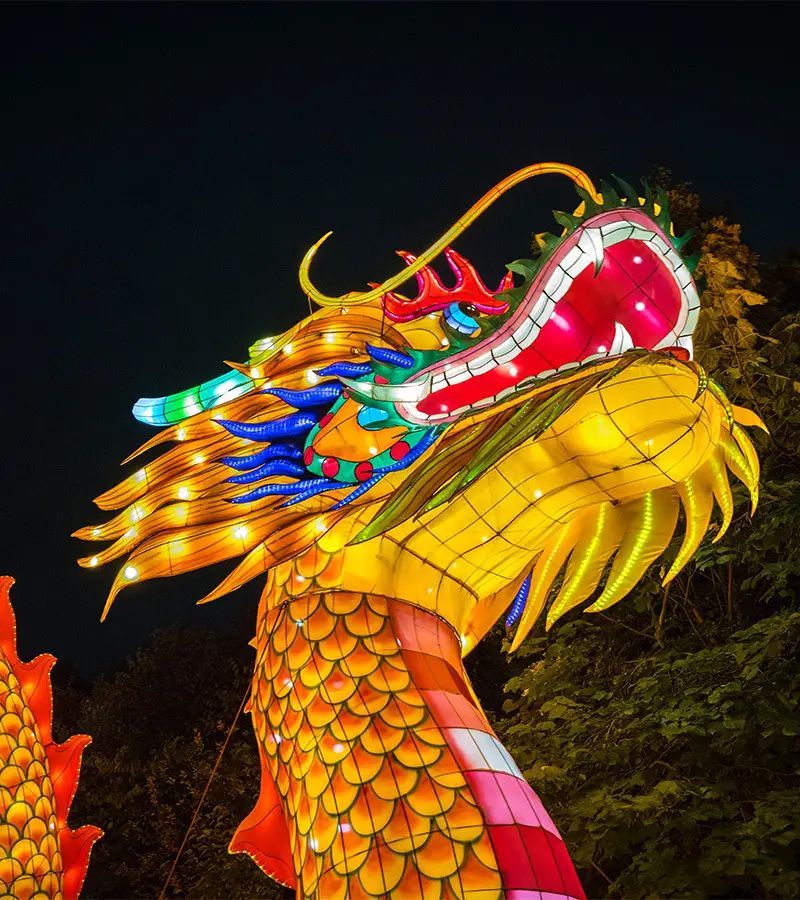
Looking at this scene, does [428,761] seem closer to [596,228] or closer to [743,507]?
[596,228]

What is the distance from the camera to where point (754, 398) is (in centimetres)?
638

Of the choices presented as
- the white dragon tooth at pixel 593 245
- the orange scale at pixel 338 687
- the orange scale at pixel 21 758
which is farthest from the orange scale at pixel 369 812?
the white dragon tooth at pixel 593 245

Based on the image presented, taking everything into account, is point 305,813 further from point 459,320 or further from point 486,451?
point 459,320

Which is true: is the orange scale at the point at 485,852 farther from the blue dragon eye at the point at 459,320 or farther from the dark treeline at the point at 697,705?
the dark treeline at the point at 697,705

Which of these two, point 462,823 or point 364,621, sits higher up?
point 364,621

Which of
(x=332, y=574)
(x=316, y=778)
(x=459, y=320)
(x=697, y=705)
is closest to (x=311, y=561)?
(x=332, y=574)

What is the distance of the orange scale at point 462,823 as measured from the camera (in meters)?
2.19

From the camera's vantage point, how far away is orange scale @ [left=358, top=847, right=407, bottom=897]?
2180 mm

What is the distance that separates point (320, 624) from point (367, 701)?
24cm

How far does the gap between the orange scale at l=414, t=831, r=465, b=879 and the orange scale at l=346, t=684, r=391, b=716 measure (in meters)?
0.32

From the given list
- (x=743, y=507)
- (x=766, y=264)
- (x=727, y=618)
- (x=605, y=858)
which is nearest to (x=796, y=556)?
(x=743, y=507)

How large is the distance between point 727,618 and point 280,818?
4.65 metres

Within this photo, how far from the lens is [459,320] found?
2895 mm

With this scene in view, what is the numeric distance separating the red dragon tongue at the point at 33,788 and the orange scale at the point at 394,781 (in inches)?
38.2
